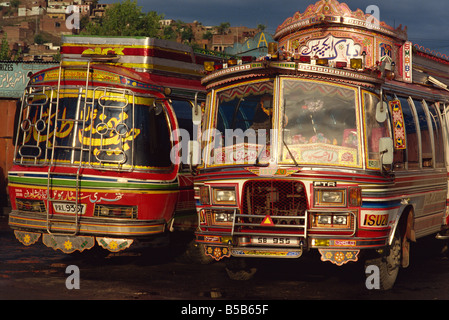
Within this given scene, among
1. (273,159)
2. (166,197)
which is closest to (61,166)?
(166,197)

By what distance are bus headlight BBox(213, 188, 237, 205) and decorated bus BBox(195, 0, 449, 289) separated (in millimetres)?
13

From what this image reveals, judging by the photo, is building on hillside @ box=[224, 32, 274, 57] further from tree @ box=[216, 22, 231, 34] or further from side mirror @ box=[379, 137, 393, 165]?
tree @ box=[216, 22, 231, 34]

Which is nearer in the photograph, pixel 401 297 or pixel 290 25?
pixel 401 297

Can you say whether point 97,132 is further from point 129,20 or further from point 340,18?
point 129,20

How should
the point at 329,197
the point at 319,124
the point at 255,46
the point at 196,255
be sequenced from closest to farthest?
the point at 329,197, the point at 319,124, the point at 196,255, the point at 255,46

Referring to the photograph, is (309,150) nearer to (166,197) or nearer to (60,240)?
(166,197)

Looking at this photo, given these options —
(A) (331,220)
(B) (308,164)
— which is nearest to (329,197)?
(A) (331,220)

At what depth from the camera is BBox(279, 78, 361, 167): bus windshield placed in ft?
29.4

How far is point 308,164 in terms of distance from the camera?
Result: 29.3ft

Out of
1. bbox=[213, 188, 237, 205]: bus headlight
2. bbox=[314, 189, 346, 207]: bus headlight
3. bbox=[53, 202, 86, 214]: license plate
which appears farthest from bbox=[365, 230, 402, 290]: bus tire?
bbox=[53, 202, 86, 214]: license plate

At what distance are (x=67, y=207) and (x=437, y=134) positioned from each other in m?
6.39

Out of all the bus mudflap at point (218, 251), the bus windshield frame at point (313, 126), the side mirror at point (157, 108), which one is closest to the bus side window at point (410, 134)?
the bus windshield frame at point (313, 126)

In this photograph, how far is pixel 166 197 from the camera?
10875 millimetres
